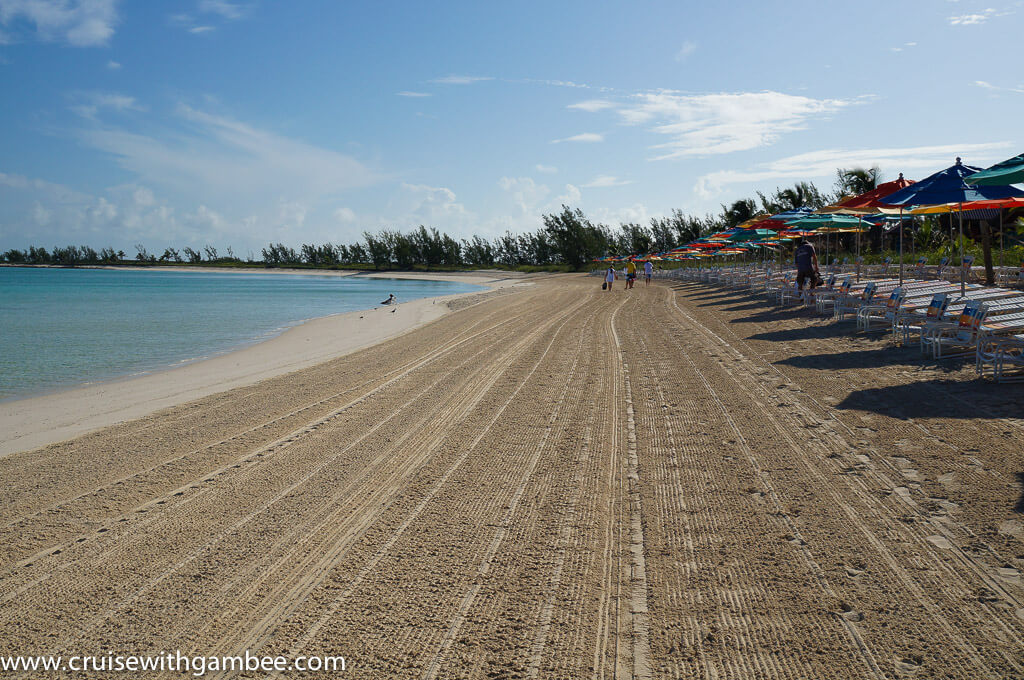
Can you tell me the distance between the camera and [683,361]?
9.39 metres

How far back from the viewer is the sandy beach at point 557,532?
2811mm

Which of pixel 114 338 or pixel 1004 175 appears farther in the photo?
pixel 114 338

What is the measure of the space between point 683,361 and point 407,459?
17.0ft

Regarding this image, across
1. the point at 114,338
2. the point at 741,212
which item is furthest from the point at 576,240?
the point at 114,338

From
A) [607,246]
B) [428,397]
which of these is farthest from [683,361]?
[607,246]

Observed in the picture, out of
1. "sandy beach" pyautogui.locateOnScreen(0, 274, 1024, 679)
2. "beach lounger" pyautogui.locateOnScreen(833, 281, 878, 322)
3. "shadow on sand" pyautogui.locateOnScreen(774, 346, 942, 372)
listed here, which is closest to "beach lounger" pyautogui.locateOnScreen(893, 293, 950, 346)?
"shadow on sand" pyautogui.locateOnScreen(774, 346, 942, 372)

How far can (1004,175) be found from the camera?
695cm

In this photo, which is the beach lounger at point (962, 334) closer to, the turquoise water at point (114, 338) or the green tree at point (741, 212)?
the turquoise water at point (114, 338)

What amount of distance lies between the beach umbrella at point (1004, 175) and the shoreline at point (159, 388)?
975cm

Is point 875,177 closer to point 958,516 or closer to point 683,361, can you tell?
point 683,361

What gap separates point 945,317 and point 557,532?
7.28 m

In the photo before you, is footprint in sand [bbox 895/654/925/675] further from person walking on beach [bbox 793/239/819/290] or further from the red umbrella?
person walking on beach [bbox 793/239/819/290]

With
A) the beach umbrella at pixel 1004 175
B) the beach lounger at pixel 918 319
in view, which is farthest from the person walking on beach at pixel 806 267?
the beach umbrella at pixel 1004 175

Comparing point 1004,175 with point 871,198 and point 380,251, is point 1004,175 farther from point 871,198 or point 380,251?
point 380,251
